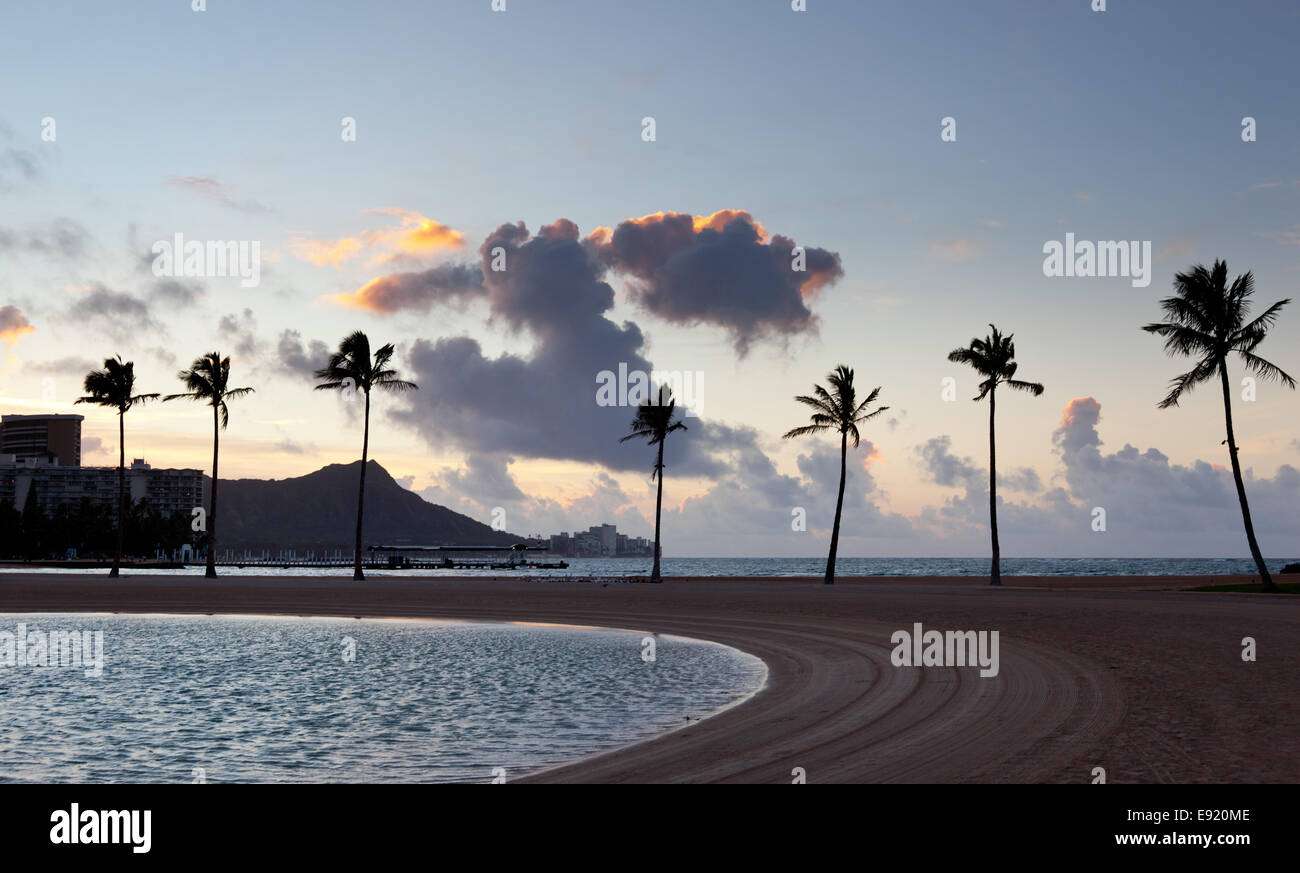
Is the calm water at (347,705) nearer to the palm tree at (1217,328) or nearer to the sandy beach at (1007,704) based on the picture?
the sandy beach at (1007,704)

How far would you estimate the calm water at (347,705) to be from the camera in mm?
11477

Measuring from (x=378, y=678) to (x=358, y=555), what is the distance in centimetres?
5264

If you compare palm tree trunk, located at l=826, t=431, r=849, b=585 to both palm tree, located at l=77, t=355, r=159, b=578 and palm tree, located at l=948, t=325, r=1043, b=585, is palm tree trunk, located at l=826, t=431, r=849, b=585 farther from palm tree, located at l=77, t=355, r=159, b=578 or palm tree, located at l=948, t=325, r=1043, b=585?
palm tree, located at l=77, t=355, r=159, b=578

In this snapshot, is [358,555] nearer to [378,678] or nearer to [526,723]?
[378,678]

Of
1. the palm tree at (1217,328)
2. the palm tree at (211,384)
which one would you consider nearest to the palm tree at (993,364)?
the palm tree at (1217,328)

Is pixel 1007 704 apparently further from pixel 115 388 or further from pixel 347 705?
pixel 115 388

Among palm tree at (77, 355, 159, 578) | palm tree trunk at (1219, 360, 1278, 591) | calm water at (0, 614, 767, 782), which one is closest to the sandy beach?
calm water at (0, 614, 767, 782)

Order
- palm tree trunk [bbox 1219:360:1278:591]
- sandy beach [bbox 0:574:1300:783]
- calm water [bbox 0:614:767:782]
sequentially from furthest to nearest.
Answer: palm tree trunk [bbox 1219:360:1278:591], calm water [bbox 0:614:767:782], sandy beach [bbox 0:574:1300:783]

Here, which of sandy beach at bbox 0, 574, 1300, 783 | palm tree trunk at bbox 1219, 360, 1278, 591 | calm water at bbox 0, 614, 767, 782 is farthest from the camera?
palm tree trunk at bbox 1219, 360, 1278, 591

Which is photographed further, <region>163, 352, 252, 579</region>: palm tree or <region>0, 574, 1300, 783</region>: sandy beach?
<region>163, 352, 252, 579</region>: palm tree

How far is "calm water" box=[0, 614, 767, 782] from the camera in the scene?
11.5m

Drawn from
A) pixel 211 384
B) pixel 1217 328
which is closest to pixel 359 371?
pixel 211 384
